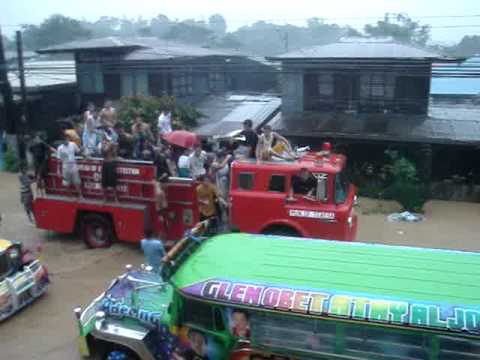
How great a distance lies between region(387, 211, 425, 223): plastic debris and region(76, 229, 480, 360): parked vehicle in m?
8.49

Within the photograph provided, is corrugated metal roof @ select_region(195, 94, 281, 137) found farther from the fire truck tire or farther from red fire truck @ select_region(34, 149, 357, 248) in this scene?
the fire truck tire

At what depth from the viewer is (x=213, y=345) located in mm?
5887

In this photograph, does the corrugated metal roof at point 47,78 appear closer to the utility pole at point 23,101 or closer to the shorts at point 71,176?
the utility pole at point 23,101

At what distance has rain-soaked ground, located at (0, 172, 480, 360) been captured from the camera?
27.4ft

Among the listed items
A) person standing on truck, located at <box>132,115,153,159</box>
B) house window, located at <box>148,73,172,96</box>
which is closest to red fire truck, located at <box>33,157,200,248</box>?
person standing on truck, located at <box>132,115,153,159</box>

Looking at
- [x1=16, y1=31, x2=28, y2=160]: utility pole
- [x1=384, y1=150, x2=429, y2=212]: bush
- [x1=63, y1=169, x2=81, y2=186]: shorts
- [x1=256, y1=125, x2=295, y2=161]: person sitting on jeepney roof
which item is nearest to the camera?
[x1=256, y1=125, x2=295, y2=161]: person sitting on jeepney roof

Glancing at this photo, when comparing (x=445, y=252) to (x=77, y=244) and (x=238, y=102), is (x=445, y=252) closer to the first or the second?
(x=77, y=244)

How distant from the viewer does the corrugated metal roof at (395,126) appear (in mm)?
16750

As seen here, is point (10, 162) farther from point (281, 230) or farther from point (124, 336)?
point (124, 336)

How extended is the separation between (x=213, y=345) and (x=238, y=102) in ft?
59.5

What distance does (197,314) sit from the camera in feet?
19.3

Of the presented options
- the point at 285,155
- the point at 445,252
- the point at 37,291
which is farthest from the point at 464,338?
the point at 37,291

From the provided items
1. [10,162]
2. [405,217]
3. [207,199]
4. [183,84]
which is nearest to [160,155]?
[207,199]

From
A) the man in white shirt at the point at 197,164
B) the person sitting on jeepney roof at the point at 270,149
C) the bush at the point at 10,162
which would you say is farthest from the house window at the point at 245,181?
the bush at the point at 10,162
